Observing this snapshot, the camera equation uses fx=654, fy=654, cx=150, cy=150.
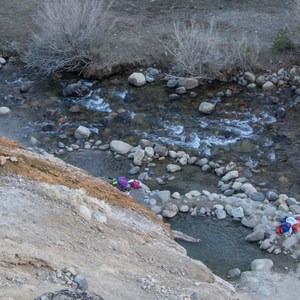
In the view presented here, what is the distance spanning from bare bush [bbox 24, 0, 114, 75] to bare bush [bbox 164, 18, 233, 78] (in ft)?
6.15

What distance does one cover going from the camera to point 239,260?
9.87 meters

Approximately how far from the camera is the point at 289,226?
10195mm

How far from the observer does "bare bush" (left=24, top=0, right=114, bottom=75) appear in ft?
50.1

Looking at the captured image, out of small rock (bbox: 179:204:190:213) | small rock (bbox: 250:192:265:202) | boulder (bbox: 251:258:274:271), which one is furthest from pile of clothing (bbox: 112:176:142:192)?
boulder (bbox: 251:258:274:271)

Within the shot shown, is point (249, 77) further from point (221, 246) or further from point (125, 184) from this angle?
point (221, 246)

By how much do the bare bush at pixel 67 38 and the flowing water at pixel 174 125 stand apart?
45 cm

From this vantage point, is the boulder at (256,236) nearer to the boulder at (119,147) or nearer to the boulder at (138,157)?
the boulder at (138,157)

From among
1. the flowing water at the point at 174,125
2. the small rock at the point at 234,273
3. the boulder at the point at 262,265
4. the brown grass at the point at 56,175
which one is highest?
the brown grass at the point at 56,175

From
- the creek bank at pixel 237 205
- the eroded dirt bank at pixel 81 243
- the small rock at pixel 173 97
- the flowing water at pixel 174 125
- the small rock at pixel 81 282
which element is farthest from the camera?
the small rock at pixel 173 97

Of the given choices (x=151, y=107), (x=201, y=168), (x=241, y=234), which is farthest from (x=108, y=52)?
(x=241, y=234)

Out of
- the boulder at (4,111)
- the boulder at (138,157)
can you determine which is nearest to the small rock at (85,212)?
the boulder at (138,157)

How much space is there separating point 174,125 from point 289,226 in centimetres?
428

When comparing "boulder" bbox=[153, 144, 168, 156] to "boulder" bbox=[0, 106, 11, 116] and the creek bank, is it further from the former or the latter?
"boulder" bbox=[0, 106, 11, 116]

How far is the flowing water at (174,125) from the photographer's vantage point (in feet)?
39.3
